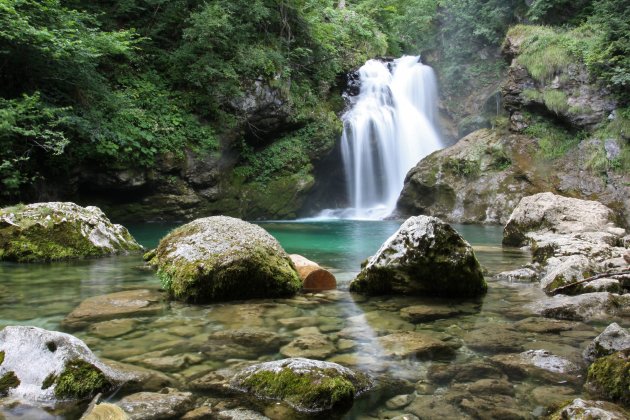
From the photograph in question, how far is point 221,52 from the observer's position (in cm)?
1636

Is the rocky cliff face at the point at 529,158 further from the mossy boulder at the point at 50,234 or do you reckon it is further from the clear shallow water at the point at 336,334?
the mossy boulder at the point at 50,234

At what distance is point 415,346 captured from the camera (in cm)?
387

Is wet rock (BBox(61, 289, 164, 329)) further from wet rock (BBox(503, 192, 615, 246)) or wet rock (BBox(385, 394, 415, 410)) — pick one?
wet rock (BBox(503, 192, 615, 246))

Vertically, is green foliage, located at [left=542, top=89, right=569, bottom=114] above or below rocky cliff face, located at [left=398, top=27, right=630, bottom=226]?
above

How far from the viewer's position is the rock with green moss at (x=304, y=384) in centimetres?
281

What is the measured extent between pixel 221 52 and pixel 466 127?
1216 cm

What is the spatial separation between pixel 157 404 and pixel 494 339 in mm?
2746

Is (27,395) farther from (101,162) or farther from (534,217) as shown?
(101,162)

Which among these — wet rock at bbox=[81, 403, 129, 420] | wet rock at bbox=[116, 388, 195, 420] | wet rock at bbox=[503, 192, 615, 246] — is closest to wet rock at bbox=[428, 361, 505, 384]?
wet rock at bbox=[116, 388, 195, 420]

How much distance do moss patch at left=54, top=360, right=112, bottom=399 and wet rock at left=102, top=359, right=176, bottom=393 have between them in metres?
0.14

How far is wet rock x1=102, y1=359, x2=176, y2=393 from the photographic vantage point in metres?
3.01

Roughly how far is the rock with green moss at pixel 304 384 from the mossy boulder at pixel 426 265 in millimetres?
2582

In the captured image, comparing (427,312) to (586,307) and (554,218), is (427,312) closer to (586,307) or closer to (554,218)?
(586,307)

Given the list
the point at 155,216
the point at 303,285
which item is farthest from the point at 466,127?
the point at 303,285
